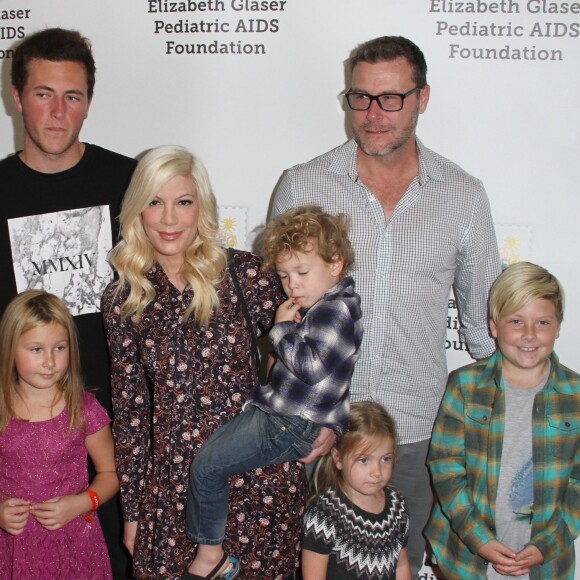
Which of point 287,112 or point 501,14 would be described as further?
point 287,112

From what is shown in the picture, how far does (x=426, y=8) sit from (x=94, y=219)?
1.83 metres

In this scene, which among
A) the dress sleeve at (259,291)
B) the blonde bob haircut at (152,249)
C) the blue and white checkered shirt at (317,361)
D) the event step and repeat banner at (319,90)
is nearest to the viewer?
the blue and white checkered shirt at (317,361)

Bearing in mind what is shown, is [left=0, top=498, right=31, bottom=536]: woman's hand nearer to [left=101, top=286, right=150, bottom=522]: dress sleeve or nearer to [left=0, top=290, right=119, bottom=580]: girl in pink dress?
[left=0, top=290, right=119, bottom=580]: girl in pink dress

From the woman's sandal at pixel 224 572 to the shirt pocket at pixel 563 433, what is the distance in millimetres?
1275

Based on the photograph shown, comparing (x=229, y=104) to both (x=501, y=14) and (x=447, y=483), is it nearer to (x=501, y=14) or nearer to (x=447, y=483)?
(x=501, y=14)

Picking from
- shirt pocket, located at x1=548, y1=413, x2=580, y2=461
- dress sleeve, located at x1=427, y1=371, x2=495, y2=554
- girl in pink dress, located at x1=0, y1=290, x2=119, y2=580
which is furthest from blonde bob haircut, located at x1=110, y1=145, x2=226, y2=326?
shirt pocket, located at x1=548, y1=413, x2=580, y2=461

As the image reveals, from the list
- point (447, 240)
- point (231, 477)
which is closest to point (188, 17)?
point (447, 240)

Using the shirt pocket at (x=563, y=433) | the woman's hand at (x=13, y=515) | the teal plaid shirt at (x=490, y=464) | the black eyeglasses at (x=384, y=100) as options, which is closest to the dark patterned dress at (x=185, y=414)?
the woman's hand at (x=13, y=515)

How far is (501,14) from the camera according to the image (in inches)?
135

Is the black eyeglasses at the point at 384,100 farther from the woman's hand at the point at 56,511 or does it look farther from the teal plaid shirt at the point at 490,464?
the woman's hand at the point at 56,511

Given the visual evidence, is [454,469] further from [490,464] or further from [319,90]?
[319,90]

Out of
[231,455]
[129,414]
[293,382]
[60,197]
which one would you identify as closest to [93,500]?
[129,414]

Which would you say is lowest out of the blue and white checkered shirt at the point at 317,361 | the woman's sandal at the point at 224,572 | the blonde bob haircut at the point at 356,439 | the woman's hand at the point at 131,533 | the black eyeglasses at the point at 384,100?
the woman's sandal at the point at 224,572

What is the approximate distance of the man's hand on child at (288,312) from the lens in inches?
102
